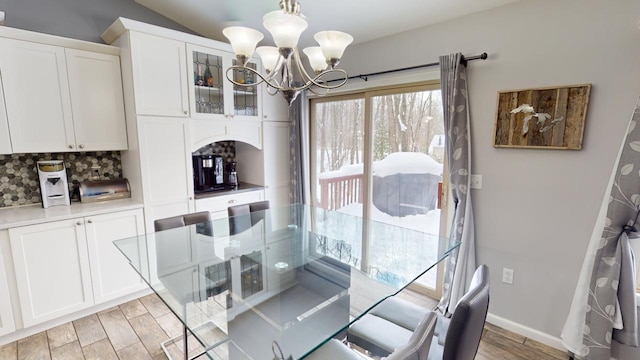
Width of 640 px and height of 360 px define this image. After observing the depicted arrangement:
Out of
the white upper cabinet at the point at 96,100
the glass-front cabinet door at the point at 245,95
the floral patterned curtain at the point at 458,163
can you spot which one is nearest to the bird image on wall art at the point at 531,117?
the floral patterned curtain at the point at 458,163

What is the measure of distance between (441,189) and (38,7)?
3.71m

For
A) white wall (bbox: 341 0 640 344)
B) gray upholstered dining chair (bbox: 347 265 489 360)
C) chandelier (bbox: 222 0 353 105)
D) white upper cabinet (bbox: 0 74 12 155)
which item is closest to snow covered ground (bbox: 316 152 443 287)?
gray upholstered dining chair (bbox: 347 265 489 360)

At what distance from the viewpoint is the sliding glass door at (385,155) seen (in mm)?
2732

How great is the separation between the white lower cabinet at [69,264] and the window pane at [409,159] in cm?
233

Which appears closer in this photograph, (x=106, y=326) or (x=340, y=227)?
(x=106, y=326)

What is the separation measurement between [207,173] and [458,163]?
251 cm

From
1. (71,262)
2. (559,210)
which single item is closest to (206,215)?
(71,262)

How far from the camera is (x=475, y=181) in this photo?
241 centimetres

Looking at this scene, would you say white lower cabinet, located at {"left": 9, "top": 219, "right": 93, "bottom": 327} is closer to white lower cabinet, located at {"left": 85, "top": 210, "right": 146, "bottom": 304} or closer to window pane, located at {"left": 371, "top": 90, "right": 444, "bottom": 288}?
white lower cabinet, located at {"left": 85, "top": 210, "right": 146, "bottom": 304}

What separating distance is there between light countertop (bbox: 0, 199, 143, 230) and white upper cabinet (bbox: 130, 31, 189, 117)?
831 mm

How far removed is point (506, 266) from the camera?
234cm

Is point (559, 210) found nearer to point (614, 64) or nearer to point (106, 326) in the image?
point (614, 64)

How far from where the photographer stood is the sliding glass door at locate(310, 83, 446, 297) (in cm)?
273

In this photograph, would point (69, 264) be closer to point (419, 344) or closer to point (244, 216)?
point (244, 216)
